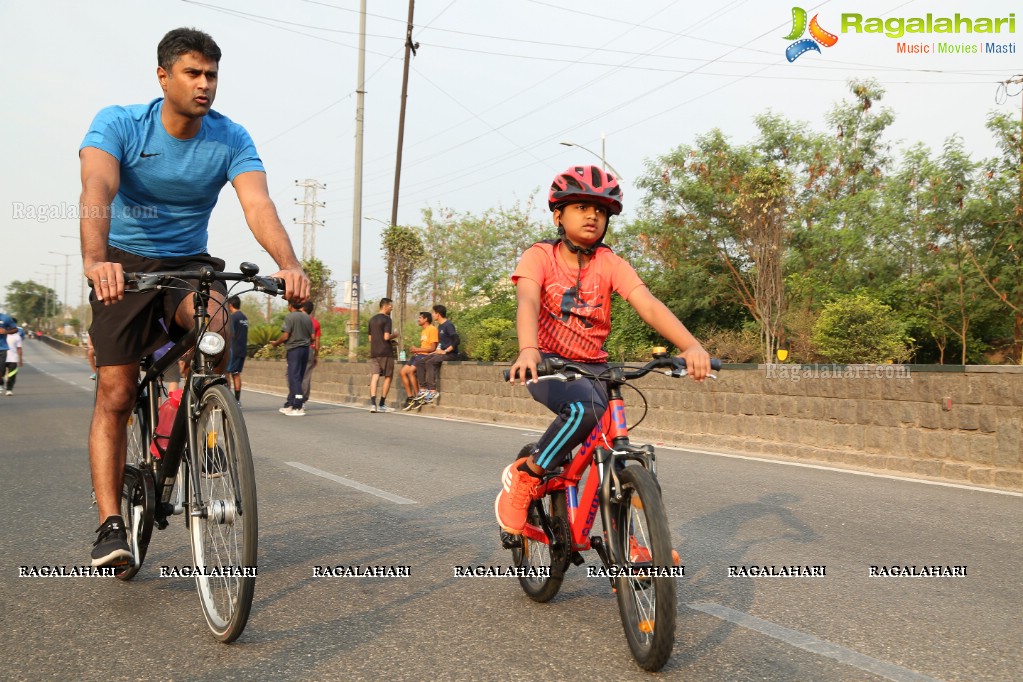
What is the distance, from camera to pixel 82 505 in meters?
6.29

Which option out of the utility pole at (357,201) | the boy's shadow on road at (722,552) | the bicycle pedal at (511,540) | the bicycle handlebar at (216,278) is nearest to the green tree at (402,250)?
the utility pole at (357,201)

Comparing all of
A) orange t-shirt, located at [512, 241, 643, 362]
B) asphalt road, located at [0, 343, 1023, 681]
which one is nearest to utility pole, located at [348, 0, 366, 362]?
asphalt road, located at [0, 343, 1023, 681]

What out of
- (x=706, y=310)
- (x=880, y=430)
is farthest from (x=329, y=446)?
(x=706, y=310)

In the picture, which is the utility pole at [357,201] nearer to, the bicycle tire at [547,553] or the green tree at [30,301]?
the bicycle tire at [547,553]

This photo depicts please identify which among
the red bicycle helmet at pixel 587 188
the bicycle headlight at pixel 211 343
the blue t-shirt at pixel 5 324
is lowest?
the bicycle headlight at pixel 211 343

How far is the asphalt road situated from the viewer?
3.16m

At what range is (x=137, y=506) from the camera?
12.7 feet

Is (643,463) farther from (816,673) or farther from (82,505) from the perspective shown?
(82,505)

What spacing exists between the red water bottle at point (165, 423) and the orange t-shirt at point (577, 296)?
1488mm

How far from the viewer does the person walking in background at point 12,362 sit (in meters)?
21.3

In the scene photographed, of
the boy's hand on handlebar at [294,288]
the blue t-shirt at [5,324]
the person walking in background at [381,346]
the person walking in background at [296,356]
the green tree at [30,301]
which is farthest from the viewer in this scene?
the green tree at [30,301]

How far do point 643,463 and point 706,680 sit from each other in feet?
2.37

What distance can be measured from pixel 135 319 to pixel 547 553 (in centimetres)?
195

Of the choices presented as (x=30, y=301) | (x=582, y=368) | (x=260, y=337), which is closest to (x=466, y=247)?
(x=260, y=337)
